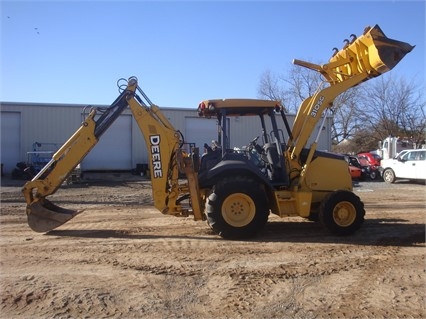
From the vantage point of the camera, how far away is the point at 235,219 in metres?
7.89

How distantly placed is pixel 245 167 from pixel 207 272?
251cm

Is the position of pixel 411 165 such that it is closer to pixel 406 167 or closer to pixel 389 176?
pixel 406 167

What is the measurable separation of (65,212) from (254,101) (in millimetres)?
4355

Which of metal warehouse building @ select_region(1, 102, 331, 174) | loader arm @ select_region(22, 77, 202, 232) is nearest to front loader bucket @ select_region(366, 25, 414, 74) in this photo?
loader arm @ select_region(22, 77, 202, 232)

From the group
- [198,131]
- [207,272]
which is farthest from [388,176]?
[207,272]

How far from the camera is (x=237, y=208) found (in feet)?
25.9

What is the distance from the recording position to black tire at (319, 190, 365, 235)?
8109 mm

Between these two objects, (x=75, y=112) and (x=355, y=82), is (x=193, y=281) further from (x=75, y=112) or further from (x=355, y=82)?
(x=75, y=112)

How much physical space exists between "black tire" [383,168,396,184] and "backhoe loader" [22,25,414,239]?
51.4 feet

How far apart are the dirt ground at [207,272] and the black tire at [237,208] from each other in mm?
259

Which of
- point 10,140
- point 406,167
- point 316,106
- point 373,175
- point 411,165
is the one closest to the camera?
point 316,106

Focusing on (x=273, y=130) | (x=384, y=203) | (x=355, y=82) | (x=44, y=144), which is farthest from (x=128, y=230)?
(x=44, y=144)

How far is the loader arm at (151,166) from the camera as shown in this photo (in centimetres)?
816

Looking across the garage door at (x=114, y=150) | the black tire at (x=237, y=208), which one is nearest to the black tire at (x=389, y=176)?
the garage door at (x=114, y=150)
